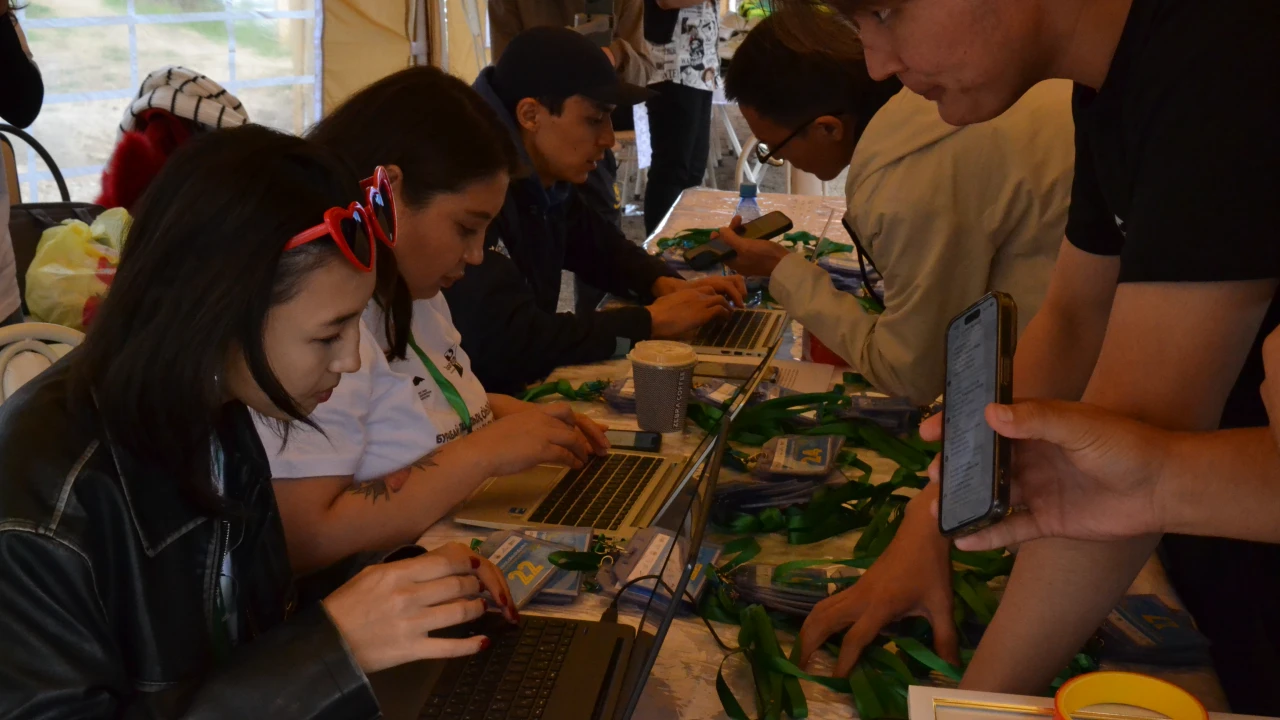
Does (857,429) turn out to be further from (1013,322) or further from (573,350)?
(1013,322)

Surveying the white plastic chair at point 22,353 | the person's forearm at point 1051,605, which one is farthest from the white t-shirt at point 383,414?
the person's forearm at point 1051,605

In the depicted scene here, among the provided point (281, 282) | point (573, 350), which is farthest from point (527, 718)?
point (573, 350)

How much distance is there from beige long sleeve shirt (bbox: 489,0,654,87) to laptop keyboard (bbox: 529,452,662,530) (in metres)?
3.03

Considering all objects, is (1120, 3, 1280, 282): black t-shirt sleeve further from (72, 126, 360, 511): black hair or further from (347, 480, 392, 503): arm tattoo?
(347, 480, 392, 503): arm tattoo

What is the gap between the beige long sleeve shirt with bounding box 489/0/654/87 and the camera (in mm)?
4441

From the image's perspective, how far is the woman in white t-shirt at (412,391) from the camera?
1367 mm

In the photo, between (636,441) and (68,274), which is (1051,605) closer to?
(636,441)

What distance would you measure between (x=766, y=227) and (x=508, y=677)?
175 cm

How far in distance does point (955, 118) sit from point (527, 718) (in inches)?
26.9

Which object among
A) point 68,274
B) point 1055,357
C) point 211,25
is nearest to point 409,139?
point 1055,357

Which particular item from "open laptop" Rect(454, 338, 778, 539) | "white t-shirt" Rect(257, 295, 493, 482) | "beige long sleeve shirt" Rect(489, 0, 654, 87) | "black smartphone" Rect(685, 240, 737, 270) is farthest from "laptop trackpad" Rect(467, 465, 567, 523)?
"beige long sleeve shirt" Rect(489, 0, 654, 87)

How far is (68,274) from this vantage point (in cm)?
254

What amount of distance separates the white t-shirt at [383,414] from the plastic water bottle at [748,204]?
1.50 m

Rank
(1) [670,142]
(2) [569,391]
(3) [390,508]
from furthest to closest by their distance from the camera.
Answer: (1) [670,142] < (2) [569,391] < (3) [390,508]
